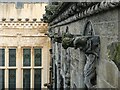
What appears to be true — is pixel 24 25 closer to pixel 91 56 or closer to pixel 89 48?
pixel 91 56

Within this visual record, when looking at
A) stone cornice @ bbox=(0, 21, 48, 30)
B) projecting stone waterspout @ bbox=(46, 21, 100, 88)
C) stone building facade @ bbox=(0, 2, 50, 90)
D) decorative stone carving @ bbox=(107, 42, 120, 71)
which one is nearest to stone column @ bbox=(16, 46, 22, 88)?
stone building facade @ bbox=(0, 2, 50, 90)

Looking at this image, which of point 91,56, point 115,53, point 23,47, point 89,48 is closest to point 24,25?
point 23,47

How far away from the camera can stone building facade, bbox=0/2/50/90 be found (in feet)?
57.3

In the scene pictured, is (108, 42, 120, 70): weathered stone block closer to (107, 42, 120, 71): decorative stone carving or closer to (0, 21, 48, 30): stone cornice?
(107, 42, 120, 71): decorative stone carving

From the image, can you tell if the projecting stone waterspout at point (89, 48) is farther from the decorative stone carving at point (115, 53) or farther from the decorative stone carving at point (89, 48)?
the decorative stone carving at point (115, 53)

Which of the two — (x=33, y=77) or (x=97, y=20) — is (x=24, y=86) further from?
(x=97, y=20)

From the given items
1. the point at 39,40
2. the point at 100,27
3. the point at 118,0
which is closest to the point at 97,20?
the point at 100,27

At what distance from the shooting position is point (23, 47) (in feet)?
57.9

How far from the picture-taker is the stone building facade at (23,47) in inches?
688

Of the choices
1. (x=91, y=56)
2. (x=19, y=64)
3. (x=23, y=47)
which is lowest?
(x=19, y=64)

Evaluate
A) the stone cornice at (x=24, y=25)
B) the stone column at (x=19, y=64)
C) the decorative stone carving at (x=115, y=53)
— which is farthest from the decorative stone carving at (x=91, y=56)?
the stone column at (x=19, y=64)

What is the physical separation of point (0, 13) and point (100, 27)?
14279 mm

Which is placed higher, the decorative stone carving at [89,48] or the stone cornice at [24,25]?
the stone cornice at [24,25]

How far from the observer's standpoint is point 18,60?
17625mm
